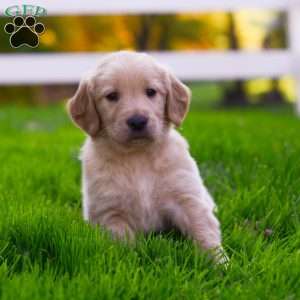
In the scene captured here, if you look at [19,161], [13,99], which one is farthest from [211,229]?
[13,99]

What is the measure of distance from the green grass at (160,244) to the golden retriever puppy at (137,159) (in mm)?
113

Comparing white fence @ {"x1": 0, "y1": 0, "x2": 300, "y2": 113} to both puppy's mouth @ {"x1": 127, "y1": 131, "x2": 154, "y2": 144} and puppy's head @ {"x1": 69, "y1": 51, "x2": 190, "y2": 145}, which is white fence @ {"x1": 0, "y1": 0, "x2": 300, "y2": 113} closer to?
puppy's head @ {"x1": 69, "y1": 51, "x2": 190, "y2": 145}

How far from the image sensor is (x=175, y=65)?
8398 millimetres

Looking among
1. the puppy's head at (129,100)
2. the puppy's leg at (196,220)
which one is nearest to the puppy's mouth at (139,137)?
the puppy's head at (129,100)

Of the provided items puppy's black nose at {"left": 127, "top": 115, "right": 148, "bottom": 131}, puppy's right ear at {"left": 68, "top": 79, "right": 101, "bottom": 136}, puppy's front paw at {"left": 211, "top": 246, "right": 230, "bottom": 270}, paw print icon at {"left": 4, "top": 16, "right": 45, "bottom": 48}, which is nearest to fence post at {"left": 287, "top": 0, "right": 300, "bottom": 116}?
paw print icon at {"left": 4, "top": 16, "right": 45, "bottom": 48}

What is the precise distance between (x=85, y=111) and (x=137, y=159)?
0.32m

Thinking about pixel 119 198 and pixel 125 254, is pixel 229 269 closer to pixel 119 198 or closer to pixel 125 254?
pixel 125 254

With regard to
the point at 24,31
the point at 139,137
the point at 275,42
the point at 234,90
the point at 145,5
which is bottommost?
the point at 234,90

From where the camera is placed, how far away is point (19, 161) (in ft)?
14.9

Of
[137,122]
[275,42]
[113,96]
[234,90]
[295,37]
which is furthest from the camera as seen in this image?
[275,42]

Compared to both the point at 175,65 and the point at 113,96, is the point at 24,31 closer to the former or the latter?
the point at 113,96

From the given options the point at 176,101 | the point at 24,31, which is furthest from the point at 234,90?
the point at 176,101

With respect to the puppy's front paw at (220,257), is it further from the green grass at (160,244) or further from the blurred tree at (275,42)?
the blurred tree at (275,42)

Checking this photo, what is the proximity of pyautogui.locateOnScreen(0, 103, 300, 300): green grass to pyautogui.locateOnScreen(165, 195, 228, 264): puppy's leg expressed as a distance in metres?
0.06
